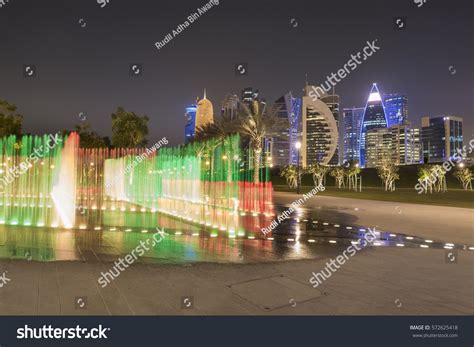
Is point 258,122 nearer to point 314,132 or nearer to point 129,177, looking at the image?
point 129,177

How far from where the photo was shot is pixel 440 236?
12.4 meters

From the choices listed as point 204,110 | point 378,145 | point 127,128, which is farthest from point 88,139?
point 378,145

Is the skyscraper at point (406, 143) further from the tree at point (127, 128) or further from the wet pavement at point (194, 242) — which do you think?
the wet pavement at point (194, 242)

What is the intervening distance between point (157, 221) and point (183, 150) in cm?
3836

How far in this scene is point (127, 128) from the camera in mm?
54062

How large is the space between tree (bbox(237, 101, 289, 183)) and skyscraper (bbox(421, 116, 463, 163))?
17214cm

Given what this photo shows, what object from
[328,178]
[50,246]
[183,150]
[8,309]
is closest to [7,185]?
[183,150]

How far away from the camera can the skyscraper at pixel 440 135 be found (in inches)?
7126

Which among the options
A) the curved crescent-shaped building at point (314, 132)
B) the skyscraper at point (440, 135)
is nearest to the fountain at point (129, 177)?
the curved crescent-shaped building at point (314, 132)

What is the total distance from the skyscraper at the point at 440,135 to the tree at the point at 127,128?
165 m

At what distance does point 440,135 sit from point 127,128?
182 metres

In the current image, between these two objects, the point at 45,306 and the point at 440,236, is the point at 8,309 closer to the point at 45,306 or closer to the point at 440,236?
the point at 45,306

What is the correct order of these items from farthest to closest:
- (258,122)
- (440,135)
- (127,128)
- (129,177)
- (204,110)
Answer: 1. (440,135)
2. (204,110)
3. (127,128)
4. (129,177)
5. (258,122)
